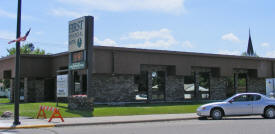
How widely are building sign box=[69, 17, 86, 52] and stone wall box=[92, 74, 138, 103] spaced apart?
4.67m

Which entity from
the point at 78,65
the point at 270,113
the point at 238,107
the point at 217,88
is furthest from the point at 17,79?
the point at 217,88

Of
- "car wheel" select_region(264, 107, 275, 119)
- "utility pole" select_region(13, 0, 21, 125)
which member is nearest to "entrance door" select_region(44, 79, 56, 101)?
"utility pole" select_region(13, 0, 21, 125)

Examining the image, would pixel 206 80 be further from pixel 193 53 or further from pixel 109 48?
pixel 109 48

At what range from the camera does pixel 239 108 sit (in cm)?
1864

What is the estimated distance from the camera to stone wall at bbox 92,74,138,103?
2854cm

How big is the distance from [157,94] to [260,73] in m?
12.9

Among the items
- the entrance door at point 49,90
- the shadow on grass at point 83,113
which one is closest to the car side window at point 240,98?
the shadow on grass at point 83,113

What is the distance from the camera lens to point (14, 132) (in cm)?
1354

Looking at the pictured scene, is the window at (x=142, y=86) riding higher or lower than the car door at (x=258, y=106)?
higher

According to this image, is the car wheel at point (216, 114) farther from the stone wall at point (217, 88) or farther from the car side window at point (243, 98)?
the stone wall at point (217, 88)

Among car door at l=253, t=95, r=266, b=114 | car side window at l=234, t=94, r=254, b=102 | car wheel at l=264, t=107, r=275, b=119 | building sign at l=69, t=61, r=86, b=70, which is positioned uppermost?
building sign at l=69, t=61, r=86, b=70

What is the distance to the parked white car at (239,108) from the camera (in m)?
18.6

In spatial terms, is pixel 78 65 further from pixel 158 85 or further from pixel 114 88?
pixel 158 85

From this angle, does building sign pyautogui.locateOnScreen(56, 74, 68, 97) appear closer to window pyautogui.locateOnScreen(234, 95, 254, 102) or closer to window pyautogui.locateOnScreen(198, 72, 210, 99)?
window pyautogui.locateOnScreen(234, 95, 254, 102)
